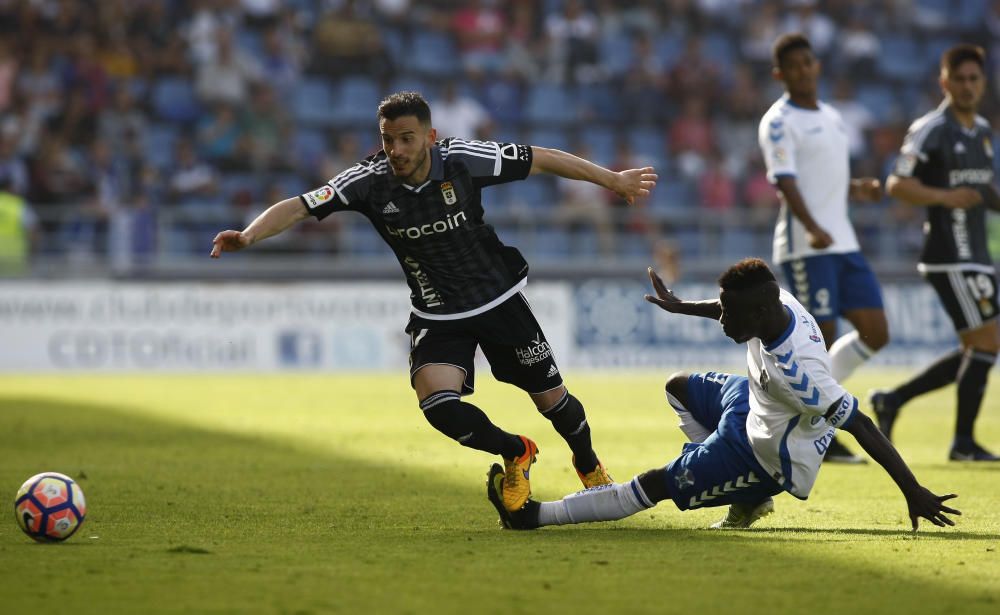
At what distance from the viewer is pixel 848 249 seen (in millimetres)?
9180

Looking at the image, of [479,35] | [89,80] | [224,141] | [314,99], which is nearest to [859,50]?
[479,35]

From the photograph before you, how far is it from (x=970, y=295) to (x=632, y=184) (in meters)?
3.73

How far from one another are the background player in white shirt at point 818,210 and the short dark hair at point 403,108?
10.8ft

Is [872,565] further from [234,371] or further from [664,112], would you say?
[664,112]

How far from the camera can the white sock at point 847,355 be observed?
30.4 ft

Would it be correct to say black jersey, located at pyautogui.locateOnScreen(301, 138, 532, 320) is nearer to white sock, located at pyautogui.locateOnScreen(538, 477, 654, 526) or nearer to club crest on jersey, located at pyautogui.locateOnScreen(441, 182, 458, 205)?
club crest on jersey, located at pyautogui.locateOnScreen(441, 182, 458, 205)

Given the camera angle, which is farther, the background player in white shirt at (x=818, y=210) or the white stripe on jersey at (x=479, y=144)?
the background player in white shirt at (x=818, y=210)

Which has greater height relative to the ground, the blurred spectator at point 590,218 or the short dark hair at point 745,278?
the blurred spectator at point 590,218

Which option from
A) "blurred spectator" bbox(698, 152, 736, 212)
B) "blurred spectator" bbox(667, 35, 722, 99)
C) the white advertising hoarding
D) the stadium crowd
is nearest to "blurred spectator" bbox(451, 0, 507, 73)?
the stadium crowd

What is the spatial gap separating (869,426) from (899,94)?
20.0 meters

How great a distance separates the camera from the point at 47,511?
18.5 ft

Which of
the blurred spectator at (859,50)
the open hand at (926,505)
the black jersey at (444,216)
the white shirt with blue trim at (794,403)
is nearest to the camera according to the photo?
the open hand at (926,505)

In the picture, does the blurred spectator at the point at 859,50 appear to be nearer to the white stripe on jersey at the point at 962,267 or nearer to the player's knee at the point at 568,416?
the white stripe on jersey at the point at 962,267

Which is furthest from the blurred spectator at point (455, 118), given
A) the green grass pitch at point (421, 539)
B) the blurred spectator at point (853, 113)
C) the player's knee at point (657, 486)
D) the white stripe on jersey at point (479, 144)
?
the player's knee at point (657, 486)
